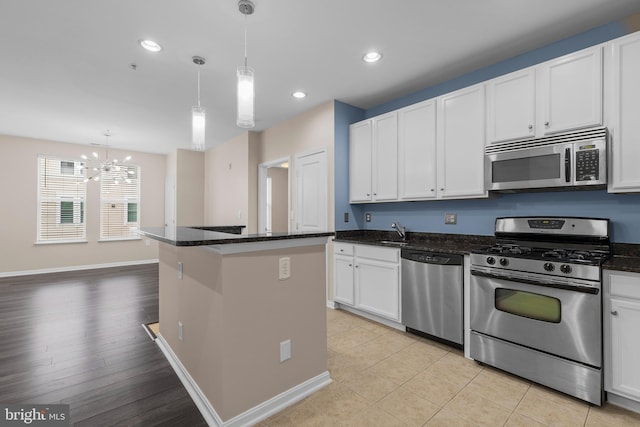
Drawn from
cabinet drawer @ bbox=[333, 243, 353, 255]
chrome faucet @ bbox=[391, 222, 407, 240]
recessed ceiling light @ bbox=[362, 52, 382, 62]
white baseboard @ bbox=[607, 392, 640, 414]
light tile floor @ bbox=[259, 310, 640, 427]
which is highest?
recessed ceiling light @ bbox=[362, 52, 382, 62]

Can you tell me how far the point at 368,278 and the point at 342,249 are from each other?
524mm

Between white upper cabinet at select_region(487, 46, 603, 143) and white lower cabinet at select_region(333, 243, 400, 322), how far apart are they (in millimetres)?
1596

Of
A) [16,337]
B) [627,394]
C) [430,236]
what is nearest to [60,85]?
[16,337]

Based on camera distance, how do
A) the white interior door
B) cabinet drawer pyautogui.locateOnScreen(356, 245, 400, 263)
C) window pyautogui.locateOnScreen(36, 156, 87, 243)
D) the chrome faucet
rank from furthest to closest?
window pyautogui.locateOnScreen(36, 156, 87, 243) → the white interior door → the chrome faucet → cabinet drawer pyautogui.locateOnScreen(356, 245, 400, 263)

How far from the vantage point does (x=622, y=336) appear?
73.6 inches

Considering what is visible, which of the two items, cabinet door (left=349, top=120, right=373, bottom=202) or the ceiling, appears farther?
cabinet door (left=349, top=120, right=373, bottom=202)

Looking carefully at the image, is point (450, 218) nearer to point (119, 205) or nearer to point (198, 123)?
point (198, 123)

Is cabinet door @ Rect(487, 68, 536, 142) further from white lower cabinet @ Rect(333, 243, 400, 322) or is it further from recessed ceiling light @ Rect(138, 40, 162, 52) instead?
recessed ceiling light @ Rect(138, 40, 162, 52)

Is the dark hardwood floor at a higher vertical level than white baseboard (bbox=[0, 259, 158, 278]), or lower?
lower

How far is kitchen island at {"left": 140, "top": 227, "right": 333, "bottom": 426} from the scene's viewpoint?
1.68 meters

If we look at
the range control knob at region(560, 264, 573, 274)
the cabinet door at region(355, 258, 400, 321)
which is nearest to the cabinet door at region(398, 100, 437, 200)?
the cabinet door at region(355, 258, 400, 321)

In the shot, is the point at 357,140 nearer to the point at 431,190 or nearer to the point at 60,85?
the point at 431,190

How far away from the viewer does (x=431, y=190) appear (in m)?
3.26

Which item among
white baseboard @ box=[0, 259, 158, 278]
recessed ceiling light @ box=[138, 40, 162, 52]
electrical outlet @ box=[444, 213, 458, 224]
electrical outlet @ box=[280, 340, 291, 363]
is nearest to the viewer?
electrical outlet @ box=[280, 340, 291, 363]
